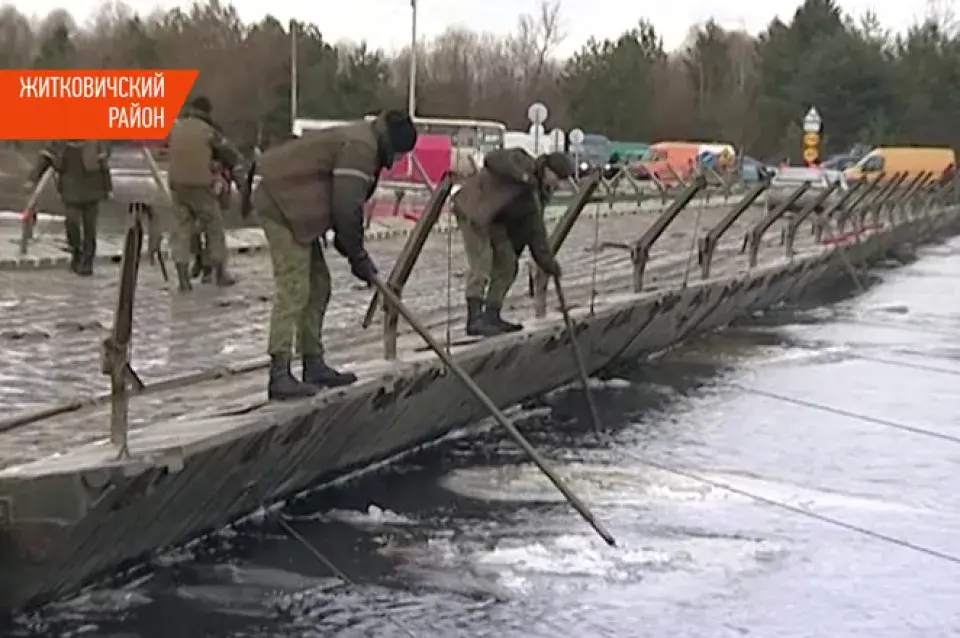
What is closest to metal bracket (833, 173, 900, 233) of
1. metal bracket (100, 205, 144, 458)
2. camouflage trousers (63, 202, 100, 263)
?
camouflage trousers (63, 202, 100, 263)

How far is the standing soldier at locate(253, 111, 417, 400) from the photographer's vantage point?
7.33m

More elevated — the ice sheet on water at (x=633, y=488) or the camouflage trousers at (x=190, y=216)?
the camouflage trousers at (x=190, y=216)

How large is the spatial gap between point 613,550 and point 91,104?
7517mm

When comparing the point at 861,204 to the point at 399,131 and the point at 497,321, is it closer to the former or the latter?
the point at 497,321

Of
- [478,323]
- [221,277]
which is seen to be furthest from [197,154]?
[478,323]

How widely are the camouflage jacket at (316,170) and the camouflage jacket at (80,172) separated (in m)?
8.27

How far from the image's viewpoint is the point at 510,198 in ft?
33.7

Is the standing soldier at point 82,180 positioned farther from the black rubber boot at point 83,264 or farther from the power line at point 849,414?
the power line at point 849,414

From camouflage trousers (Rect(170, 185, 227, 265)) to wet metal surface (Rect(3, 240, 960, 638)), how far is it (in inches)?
174

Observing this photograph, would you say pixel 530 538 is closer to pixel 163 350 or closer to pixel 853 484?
pixel 853 484

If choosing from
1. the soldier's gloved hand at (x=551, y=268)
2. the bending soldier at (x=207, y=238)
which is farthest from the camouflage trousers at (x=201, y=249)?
the soldier's gloved hand at (x=551, y=268)

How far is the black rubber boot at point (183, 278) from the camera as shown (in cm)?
1429

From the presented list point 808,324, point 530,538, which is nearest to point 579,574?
point 530,538

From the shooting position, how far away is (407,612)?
6.31 m
